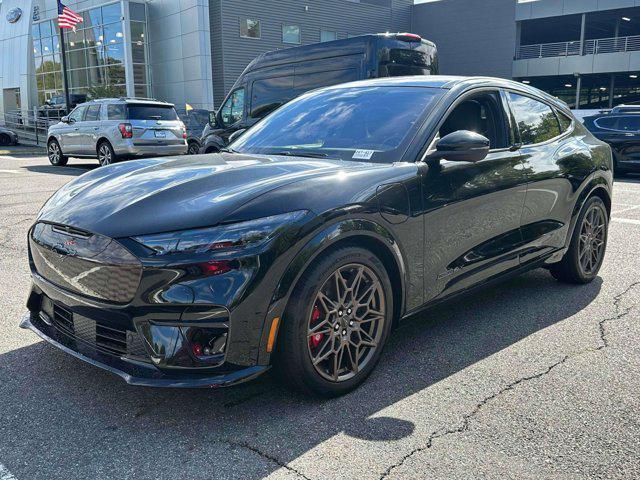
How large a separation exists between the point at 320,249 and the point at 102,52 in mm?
32755

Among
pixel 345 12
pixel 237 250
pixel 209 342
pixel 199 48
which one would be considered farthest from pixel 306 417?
pixel 345 12

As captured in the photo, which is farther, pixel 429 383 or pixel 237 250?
pixel 429 383

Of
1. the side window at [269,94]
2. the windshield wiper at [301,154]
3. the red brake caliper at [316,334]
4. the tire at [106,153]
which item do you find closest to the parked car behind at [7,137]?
the tire at [106,153]

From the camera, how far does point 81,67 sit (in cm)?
3334

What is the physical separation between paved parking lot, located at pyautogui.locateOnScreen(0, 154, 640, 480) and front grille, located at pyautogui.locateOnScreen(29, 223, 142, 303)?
0.62m

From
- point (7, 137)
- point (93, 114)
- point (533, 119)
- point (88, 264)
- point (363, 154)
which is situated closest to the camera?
point (88, 264)

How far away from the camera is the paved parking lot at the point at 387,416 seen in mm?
2520

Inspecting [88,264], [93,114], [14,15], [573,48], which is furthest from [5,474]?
[573,48]

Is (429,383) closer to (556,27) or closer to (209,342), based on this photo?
(209,342)

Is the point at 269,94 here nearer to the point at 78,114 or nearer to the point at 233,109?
the point at 233,109

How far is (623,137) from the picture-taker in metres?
13.6

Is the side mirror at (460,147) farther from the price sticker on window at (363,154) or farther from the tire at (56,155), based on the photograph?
the tire at (56,155)

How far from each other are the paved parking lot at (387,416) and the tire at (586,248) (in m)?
0.83

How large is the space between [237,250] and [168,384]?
2.12 ft
